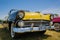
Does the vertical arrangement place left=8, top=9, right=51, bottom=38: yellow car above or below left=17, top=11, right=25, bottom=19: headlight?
below

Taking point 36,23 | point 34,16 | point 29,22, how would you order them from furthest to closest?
point 36,23, point 34,16, point 29,22

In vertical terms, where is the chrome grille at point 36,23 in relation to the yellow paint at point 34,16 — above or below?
below

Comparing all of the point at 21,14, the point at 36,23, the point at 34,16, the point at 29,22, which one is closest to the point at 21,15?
the point at 21,14

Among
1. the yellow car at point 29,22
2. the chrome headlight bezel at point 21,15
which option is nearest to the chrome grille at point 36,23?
the yellow car at point 29,22

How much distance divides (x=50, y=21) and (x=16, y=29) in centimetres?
193

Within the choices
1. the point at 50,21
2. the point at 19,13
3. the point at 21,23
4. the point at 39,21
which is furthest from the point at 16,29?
the point at 50,21

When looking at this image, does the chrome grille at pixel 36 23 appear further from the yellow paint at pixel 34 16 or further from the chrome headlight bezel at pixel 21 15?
the chrome headlight bezel at pixel 21 15

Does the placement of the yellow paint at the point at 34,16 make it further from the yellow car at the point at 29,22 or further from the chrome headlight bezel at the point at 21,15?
the chrome headlight bezel at the point at 21,15

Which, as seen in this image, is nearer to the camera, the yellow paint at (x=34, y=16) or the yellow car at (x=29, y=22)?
the yellow car at (x=29, y=22)

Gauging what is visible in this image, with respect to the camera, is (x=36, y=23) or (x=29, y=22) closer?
(x=29, y=22)

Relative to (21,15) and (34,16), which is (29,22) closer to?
(34,16)

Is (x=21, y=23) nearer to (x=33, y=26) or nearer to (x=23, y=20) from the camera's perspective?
(x=23, y=20)

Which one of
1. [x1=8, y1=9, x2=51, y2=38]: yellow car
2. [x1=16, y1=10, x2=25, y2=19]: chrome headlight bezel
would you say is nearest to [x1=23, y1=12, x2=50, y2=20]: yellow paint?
[x1=8, y1=9, x2=51, y2=38]: yellow car

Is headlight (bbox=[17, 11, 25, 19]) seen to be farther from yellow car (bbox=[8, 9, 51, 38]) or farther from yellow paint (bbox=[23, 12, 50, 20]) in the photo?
yellow paint (bbox=[23, 12, 50, 20])
